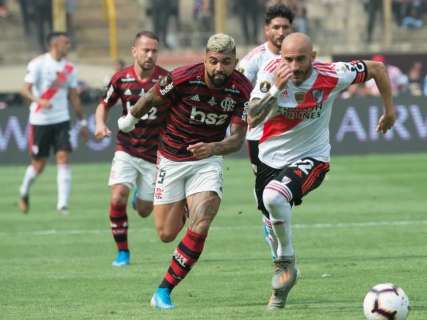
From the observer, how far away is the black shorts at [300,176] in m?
9.42

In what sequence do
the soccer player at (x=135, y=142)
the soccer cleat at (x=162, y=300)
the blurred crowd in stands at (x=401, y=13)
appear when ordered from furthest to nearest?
the blurred crowd in stands at (x=401, y=13), the soccer player at (x=135, y=142), the soccer cleat at (x=162, y=300)

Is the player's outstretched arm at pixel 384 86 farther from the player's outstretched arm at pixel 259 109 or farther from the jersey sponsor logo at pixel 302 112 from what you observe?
the player's outstretched arm at pixel 259 109

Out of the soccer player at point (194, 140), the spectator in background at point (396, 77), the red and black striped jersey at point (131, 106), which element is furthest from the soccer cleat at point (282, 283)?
the spectator in background at point (396, 77)

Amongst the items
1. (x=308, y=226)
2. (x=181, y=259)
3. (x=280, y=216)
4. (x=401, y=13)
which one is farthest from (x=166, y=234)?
(x=401, y=13)

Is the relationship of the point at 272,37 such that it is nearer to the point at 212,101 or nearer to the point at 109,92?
the point at 109,92

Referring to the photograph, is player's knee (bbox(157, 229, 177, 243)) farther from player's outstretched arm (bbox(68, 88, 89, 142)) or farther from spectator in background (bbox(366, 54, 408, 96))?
spectator in background (bbox(366, 54, 408, 96))

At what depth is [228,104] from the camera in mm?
9867

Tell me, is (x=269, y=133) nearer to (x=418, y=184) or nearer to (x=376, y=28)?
(x=418, y=184)

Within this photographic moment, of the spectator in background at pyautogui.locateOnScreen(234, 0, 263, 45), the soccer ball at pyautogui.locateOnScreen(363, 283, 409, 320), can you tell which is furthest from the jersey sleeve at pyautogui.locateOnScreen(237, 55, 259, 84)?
the spectator in background at pyautogui.locateOnScreen(234, 0, 263, 45)

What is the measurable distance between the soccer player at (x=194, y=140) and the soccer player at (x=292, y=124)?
341mm

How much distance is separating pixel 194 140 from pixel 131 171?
2777 mm

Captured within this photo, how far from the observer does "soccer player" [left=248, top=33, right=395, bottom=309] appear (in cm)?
927

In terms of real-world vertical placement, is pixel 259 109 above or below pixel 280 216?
above

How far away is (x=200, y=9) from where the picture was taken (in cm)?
3158
